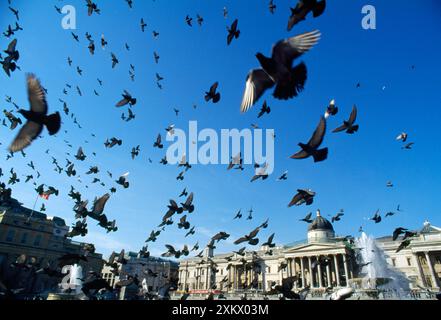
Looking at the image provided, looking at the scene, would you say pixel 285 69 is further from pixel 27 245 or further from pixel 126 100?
pixel 27 245

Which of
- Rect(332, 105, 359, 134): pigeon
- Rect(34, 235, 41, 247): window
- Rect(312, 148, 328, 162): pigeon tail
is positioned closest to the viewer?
Rect(312, 148, 328, 162): pigeon tail

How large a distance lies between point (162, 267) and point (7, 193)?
247ft

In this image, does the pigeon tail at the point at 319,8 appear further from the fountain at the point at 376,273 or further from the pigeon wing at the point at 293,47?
the fountain at the point at 376,273

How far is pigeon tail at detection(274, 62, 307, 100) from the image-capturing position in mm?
5695

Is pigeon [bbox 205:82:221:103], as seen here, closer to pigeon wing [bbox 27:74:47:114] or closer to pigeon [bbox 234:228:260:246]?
pigeon wing [bbox 27:74:47:114]

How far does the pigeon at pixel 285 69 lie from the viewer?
18.8 ft

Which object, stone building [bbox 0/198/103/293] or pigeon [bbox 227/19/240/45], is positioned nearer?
pigeon [bbox 227/19/240/45]

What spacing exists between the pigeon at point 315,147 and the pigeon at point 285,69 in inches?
79.3

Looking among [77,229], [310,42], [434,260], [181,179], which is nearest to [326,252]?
[434,260]

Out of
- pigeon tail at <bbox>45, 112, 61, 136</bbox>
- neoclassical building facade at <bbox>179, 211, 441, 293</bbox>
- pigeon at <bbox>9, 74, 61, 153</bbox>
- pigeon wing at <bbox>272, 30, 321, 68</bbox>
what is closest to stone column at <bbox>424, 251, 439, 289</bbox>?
neoclassical building facade at <bbox>179, 211, 441, 293</bbox>

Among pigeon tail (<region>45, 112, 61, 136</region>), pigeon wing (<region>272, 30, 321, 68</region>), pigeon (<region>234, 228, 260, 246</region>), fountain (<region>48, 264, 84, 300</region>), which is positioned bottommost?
fountain (<region>48, 264, 84, 300</region>)

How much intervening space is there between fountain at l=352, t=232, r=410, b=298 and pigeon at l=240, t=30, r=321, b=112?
117ft

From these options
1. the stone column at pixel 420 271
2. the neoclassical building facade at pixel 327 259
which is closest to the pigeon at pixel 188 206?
the neoclassical building facade at pixel 327 259

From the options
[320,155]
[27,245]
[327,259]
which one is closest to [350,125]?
[320,155]
